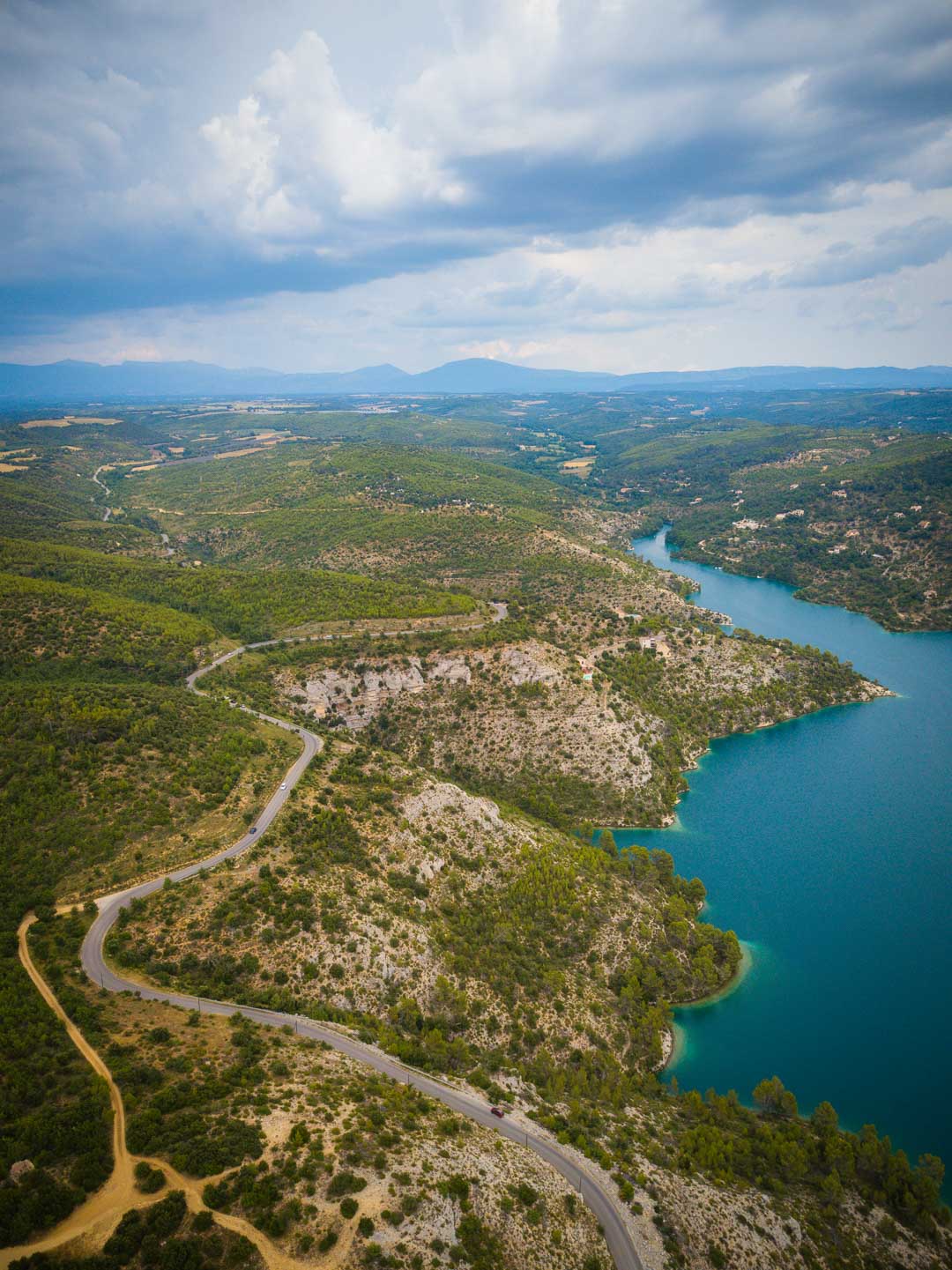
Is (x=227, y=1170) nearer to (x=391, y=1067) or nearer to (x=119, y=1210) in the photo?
(x=119, y=1210)

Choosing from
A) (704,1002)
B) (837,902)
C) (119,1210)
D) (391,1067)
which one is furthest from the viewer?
(837,902)

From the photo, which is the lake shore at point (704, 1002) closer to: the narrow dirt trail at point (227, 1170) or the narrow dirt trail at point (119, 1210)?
the narrow dirt trail at point (227, 1170)

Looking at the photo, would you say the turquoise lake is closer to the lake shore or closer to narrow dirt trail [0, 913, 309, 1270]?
the lake shore

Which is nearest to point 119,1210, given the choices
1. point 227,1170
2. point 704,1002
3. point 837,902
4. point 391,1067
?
point 227,1170

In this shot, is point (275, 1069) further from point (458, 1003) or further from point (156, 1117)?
point (458, 1003)

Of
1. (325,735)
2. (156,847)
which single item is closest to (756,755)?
(325,735)
